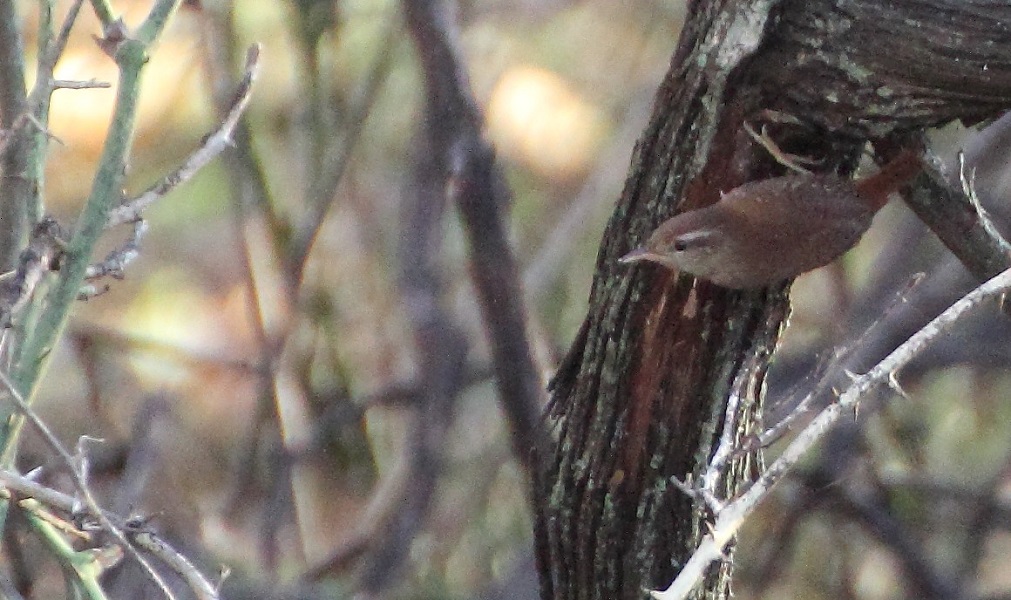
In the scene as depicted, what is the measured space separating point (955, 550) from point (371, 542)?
2.63 m

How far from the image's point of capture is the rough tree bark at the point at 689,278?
69.2 inches

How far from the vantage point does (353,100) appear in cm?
470

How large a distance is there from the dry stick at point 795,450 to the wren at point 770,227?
1.77ft

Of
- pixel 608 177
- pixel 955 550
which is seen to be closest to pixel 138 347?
pixel 608 177

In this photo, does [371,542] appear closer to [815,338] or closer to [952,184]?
[815,338]

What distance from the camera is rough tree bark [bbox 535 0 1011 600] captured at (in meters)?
1.76

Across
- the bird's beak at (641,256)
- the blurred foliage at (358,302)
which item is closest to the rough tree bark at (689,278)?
the bird's beak at (641,256)

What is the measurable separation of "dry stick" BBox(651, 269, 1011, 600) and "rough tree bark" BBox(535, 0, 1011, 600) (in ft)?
1.11

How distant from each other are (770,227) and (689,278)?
9.0 inches

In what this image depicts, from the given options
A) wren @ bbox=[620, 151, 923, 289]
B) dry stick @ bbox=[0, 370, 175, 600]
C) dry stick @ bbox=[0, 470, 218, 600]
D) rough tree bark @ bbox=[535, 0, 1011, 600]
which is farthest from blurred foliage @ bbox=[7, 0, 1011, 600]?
dry stick @ bbox=[0, 370, 175, 600]

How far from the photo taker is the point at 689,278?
6.80 feet

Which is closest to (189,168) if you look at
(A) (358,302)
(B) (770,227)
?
(B) (770,227)

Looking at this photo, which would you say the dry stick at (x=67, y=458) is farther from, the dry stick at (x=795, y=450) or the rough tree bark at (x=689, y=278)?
the rough tree bark at (x=689, y=278)

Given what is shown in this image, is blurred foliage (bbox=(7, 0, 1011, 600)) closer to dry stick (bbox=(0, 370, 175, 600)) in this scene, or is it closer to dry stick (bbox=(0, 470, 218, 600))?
dry stick (bbox=(0, 470, 218, 600))
